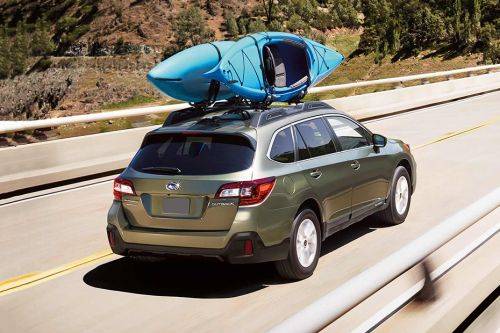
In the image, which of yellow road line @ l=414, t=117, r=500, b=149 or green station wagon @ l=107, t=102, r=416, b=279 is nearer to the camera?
green station wagon @ l=107, t=102, r=416, b=279

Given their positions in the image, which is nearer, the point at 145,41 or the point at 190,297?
the point at 190,297

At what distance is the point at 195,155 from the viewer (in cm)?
702

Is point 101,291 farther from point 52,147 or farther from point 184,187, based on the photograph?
point 52,147

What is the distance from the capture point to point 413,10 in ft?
293

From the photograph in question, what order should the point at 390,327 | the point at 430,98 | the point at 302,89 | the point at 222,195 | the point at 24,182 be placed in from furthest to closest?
the point at 430,98 < the point at 302,89 < the point at 24,182 < the point at 222,195 < the point at 390,327

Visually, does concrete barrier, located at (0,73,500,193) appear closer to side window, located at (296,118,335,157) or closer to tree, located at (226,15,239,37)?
side window, located at (296,118,335,157)

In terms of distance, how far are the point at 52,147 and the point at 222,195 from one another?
25.3ft

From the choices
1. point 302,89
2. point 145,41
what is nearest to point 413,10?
point 145,41

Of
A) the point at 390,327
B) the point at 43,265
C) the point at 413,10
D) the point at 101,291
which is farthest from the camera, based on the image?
the point at 413,10

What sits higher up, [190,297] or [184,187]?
[184,187]

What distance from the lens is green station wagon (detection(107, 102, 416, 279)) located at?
22.1 feet

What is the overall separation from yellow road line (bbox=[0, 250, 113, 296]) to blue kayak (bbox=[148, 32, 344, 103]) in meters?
4.01

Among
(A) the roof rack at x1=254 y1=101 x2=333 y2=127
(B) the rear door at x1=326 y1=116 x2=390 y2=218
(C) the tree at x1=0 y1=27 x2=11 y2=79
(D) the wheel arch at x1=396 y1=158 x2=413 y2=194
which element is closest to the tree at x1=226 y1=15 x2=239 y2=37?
(C) the tree at x1=0 y1=27 x2=11 y2=79

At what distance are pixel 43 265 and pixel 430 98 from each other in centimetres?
2181
